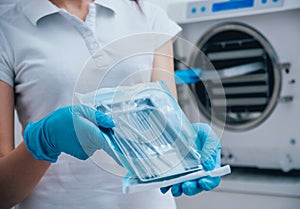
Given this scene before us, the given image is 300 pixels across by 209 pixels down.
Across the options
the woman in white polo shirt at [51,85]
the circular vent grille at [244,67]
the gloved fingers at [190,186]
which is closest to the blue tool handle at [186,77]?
the woman in white polo shirt at [51,85]

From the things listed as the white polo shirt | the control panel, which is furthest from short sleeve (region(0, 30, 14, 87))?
the control panel

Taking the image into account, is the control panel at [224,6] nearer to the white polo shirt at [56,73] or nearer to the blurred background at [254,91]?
the blurred background at [254,91]

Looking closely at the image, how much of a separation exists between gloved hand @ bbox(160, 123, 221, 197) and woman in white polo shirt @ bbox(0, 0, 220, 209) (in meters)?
0.07

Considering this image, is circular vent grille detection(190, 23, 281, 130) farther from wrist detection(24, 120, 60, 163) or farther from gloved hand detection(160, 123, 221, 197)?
wrist detection(24, 120, 60, 163)

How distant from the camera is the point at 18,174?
110 cm

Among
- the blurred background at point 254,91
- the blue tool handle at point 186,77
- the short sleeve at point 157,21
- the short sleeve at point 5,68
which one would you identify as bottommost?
the blurred background at point 254,91

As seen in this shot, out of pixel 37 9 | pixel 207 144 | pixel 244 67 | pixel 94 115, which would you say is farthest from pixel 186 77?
pixel 244 67

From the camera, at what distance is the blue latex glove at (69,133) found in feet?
3.05

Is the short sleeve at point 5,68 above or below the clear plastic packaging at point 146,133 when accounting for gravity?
above

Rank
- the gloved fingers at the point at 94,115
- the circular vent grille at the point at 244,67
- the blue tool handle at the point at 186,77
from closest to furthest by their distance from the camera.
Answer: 1. the gloved fingers at the point at 94,115
2. the blue tool handle at the point at 186,77
3. the circular vent grille at the point at 244,67

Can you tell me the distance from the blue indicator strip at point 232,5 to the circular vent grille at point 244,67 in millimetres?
90

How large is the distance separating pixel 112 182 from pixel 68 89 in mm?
309

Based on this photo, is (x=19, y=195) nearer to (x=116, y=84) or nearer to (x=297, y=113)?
(x=116, y=84)

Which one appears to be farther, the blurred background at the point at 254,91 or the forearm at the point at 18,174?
the blurred background at the point at 254,91
